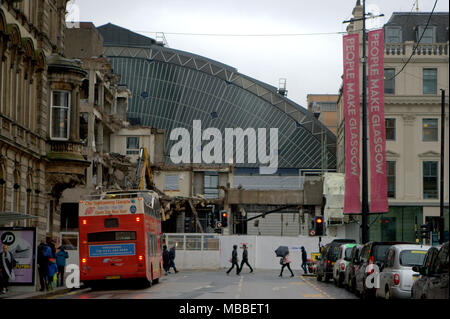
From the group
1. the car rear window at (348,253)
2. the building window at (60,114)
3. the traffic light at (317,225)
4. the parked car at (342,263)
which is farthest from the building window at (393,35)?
the car rear window at (348,253)

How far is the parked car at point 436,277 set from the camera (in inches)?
582

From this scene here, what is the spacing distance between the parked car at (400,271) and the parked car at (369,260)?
1676 millimetres

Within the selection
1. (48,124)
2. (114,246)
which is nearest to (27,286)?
(114,246)

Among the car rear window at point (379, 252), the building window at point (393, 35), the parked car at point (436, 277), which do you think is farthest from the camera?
the building window at point (393, 35)

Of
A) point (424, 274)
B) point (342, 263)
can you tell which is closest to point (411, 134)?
point (342, 263)

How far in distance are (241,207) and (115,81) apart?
16957mm

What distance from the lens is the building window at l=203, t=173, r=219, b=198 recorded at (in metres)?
81.8

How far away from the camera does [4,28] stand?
31.4m

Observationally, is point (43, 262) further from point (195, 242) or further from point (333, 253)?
point (195, 242)

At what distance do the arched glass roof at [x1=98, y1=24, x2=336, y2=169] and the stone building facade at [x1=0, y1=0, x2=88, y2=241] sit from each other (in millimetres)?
52044

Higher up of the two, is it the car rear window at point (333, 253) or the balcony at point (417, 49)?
the balcony at point (417, 49)

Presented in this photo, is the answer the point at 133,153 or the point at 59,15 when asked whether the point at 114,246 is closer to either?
the point at 59,15

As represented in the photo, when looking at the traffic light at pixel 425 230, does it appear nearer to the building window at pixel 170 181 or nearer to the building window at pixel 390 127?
the building window at pixel 390 127

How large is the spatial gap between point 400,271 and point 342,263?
12.5 meters
